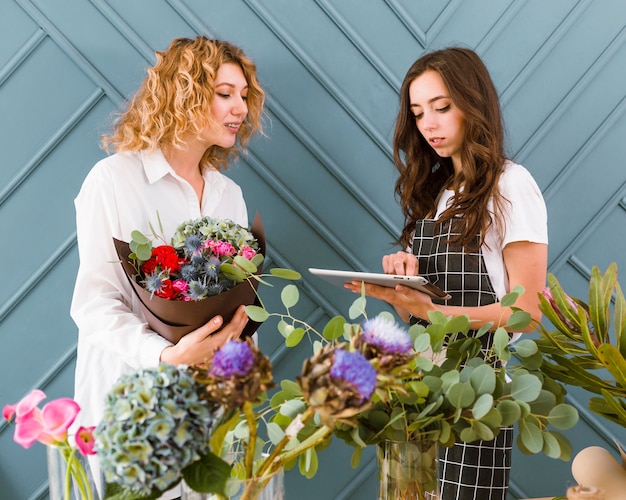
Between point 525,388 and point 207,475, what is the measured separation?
422 mm

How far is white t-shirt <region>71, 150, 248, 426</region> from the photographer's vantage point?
148 centimetres

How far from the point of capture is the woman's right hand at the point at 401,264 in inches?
63.7

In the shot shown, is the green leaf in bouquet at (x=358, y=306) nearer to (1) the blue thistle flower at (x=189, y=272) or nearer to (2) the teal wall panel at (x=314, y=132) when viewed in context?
(1) the blue thistle flower at (x=189, y=272)

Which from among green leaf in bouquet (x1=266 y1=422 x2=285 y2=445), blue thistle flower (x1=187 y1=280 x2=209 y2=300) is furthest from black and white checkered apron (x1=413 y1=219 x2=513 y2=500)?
green leaf in bouquet (x1=266 y1=422 x2=285 y2=445)

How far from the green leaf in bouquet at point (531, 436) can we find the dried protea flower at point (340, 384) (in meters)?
0.36

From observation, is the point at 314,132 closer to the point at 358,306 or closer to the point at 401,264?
the point at 401,264

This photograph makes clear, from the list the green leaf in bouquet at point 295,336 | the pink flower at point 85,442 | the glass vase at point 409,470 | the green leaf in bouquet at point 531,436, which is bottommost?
the green leaf in bouquet at point 531,436

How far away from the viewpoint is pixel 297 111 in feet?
6.64

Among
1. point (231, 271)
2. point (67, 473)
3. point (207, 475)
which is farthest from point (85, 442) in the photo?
point (231, 271)

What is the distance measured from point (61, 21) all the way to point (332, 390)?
1.67 metres

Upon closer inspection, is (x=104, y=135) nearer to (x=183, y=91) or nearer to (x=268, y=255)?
(x=183, y=91)

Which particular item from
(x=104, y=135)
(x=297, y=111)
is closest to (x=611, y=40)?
(x=297, y=111)

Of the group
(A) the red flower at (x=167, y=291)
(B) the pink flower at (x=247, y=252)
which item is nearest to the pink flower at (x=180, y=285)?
(A) the red flower at (x=167, y=291)

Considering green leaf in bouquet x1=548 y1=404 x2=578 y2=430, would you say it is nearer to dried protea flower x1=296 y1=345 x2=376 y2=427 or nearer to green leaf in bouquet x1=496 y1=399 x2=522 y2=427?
green leaf in bouquet x1=496 y1=399 x2=522 y2=427
